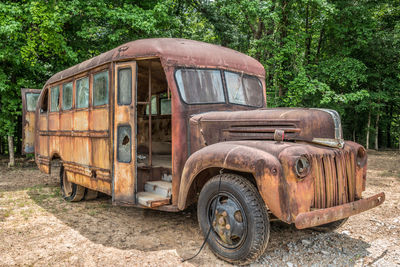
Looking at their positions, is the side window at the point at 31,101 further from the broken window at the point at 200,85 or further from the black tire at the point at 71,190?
the broken window at the point at 200,85

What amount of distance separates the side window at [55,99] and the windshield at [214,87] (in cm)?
360

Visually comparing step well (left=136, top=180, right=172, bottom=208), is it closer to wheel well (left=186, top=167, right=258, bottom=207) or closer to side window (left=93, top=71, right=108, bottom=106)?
wheel well (left=186, top=167, right=258, bottom=207)

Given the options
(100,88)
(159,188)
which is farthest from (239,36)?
(159,188)

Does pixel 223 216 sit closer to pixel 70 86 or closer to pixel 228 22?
pixel 70 86

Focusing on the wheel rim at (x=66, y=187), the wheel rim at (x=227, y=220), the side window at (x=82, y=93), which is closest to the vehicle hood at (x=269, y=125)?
the wheel rim at (x=227, y=220)

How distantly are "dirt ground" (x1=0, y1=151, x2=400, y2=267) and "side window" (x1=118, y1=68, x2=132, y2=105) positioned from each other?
6.17 feet

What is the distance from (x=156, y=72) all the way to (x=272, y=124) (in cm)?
303

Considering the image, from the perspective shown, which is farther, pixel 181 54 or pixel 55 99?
pixel 55 99

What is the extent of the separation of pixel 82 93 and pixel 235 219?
379cm

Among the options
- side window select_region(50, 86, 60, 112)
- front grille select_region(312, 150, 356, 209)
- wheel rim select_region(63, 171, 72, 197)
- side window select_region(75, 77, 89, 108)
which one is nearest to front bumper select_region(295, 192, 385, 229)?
front grille select_region(312, 150, 356, 209)

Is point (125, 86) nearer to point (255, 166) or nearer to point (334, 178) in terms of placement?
point (255, 166)

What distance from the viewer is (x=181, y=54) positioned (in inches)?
182

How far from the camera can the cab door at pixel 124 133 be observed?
15.3 ft

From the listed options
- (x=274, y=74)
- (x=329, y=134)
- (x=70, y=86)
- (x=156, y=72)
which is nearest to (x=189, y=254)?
(x=329, y=134)
